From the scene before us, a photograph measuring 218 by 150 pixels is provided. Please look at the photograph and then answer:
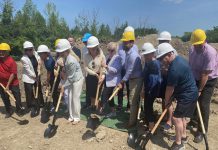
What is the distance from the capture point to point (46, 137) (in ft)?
19.3

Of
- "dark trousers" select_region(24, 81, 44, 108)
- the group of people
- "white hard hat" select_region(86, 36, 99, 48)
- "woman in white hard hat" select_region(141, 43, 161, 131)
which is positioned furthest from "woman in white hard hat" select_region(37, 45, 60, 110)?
"woman in white hard hat" select_region(141, 43, 161, 131)

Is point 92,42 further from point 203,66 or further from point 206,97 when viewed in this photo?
point 206,97

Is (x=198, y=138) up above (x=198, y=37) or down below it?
below

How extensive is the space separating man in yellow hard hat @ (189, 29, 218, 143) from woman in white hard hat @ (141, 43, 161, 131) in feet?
2.35

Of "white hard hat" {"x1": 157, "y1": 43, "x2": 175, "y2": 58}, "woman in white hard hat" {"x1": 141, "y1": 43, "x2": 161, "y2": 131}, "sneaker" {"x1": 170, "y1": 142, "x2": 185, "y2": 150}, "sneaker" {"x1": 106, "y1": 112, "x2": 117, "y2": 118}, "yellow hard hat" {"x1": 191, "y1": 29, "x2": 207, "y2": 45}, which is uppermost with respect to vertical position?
"yellow hard hat" {"x1": 191, "y1": 29, "x2": 207, "y2": 45}

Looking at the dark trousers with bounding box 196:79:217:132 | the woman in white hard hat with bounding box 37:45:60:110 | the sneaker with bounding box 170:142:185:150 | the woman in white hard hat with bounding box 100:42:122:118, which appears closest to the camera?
the sneaker with bounding box 170:142:185:150

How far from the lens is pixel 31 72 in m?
7.07

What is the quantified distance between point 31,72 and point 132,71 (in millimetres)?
2676

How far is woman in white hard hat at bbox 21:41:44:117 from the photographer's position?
7004mm

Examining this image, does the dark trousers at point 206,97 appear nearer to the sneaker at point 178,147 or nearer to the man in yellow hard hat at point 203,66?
the man in yellow hard hat at point 203,66

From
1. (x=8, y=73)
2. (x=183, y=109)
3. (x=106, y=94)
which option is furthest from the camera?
(x=8, y=73)

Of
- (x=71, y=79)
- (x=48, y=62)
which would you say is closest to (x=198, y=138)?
(x=71, y=79)

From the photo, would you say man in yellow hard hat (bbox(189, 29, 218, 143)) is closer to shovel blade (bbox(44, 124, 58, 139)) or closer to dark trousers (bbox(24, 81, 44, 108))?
shovel blade (bbox(44, 124, 58, 139))

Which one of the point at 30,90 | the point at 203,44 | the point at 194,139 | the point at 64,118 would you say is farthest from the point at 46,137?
the point at 203,44
